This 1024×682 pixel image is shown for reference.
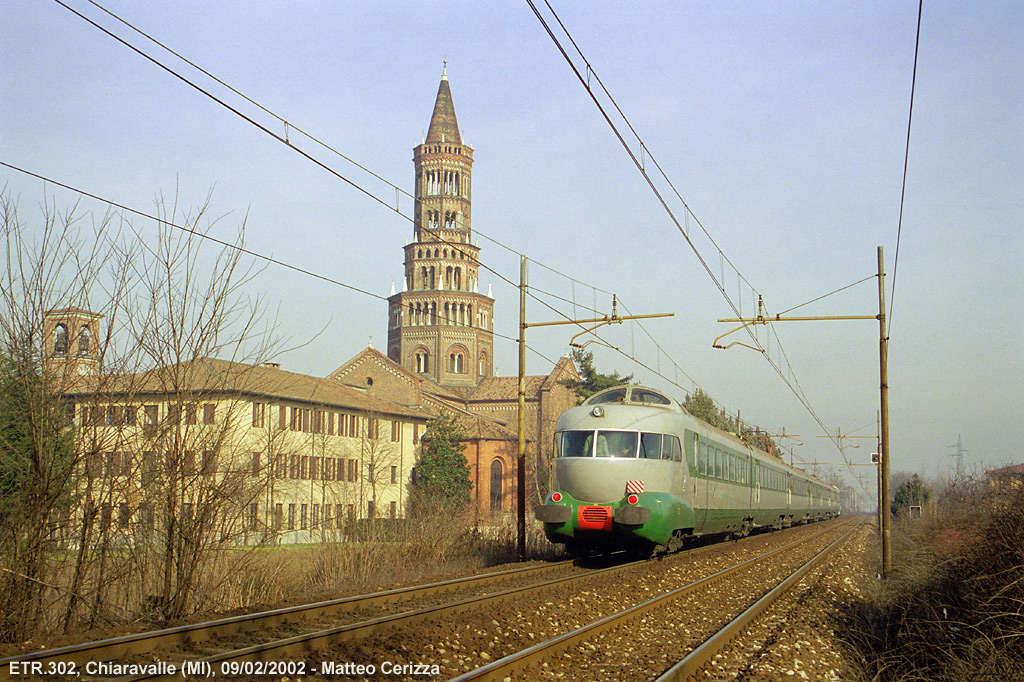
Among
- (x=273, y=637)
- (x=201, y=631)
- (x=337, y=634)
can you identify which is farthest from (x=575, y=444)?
(x=201, y=631)

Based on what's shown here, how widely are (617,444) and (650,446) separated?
67cm

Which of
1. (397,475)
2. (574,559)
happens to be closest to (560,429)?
(574,559)

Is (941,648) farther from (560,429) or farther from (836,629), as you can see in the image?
(560,429)

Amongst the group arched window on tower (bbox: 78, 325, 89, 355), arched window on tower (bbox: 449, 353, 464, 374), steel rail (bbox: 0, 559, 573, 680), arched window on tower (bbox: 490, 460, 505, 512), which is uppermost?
arched window on tower (bbox: 449, 353, 464, 374)

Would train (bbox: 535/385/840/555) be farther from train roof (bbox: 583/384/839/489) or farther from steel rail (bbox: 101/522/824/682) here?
steel rail (bbox: 101/522/824/682)

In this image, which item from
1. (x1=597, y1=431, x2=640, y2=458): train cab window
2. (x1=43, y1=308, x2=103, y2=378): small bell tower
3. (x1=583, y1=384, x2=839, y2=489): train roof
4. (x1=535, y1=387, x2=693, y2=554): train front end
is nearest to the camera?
(x1=43, y1=308, x2=103, y2=378): small bell tower

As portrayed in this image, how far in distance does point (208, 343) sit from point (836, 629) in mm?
9025

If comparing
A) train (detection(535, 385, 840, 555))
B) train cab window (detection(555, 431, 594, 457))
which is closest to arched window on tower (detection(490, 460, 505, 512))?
train (detection(535, 385, 840, 555))

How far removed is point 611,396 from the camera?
1886cm

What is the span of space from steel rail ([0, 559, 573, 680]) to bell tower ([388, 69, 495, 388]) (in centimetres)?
7389

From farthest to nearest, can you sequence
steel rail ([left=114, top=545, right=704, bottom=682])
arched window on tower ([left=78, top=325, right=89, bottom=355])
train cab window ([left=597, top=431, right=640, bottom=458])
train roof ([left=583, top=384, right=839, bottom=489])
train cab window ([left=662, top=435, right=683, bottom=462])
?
train roof ([left=583, top=384, right=839, bottom=489]), train cab window ([left=662, top=435, right=683, bottom=462]), train cab window ([left=597, top=431, right=640, bottom=458]), arched window on tower ([left=78, top=325, right=89, bottom=355]), steel rail ([left=114, top=545, right=704, bottom=682])

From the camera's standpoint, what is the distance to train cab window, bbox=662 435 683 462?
57.3ft

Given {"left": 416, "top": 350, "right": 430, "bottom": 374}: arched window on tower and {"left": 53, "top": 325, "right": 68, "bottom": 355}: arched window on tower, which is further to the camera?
{"left": 416, "top": 350, "right": 430, "bottom": 374}: arched window on tower

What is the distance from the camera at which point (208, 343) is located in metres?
11.2
